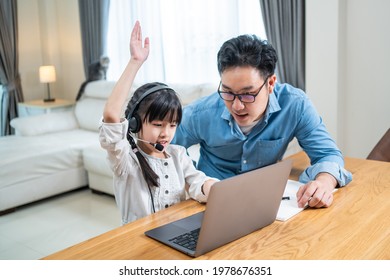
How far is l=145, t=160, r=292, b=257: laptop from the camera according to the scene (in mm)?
927

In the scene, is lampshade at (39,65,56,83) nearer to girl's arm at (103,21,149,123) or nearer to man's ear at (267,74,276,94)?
man's ear at (267,74,276,94)

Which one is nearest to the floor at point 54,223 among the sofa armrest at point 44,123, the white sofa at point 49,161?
the white sofa at point 49,161

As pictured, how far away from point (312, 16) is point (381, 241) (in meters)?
2.14

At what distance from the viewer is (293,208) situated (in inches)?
48.6

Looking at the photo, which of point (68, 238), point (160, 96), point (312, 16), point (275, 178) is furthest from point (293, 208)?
point (312, 16)

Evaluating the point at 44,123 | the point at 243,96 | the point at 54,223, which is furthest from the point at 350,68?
the point at 44,123

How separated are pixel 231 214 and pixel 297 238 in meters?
0.19

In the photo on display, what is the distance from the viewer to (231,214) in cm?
98

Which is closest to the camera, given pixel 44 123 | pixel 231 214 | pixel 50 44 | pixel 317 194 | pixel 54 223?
pixel 231 214

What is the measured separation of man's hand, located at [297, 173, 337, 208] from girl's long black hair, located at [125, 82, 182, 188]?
404 mm

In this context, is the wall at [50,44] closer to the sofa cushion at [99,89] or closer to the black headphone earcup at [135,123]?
the sofa cushion at [99,89]

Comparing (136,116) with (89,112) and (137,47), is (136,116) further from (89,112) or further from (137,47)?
(89,112)

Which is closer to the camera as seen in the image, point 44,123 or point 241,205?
point 241,205

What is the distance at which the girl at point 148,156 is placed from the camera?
117 centimetres
